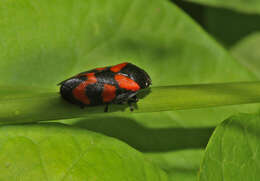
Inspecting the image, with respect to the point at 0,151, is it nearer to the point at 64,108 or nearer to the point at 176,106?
the point at 64,108

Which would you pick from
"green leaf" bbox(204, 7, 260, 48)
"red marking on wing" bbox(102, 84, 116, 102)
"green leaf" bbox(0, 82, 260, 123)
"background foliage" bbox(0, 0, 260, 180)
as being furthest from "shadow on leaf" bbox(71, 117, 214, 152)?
"green leaf" bbox(204, 7, 260, 48)

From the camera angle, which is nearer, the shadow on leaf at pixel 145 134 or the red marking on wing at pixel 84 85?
the red marking on wing at pixel 84 85

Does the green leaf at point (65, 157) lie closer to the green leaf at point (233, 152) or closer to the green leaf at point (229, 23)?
the green leaf at point (233, 152)

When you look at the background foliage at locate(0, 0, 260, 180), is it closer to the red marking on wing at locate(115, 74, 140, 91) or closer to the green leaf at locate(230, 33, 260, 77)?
the red marking on wing at locate(115, 74, 140, 91)

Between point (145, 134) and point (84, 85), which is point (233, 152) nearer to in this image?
point (145, 134)

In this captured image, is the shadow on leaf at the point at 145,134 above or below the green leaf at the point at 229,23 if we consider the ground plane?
below

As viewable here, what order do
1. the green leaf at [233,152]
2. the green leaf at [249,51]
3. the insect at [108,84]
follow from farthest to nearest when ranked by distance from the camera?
the green leaf at [249,51] → the insect at [108,84] → the green leaf at [233,152]

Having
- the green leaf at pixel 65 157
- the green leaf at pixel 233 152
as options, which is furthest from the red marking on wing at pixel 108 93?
the green leaf at pixel 233 152
